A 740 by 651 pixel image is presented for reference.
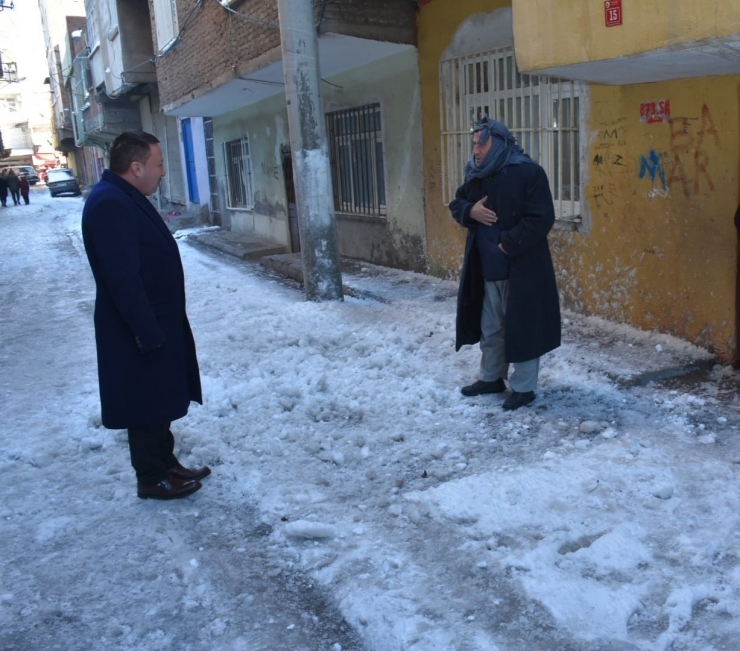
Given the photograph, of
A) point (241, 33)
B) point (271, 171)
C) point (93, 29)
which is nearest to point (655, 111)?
point (241, 33)

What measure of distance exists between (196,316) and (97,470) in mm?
3673

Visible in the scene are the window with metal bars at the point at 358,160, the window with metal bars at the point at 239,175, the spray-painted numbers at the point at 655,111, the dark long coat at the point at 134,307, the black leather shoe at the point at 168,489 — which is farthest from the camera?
the window with metal bars at the point at 239,175

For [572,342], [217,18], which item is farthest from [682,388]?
[217,18]

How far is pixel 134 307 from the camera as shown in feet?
10.1

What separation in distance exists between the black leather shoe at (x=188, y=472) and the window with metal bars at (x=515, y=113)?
402cm

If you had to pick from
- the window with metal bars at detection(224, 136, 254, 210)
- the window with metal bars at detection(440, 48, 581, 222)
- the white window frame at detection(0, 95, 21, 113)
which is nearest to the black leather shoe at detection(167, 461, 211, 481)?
the window with metal bars at detection(440, 48, 581, 222)

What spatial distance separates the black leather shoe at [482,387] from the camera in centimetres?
458

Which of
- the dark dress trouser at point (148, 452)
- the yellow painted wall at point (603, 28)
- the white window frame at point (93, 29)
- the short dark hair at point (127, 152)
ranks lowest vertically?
the dark dress trouser at point (148, 452)

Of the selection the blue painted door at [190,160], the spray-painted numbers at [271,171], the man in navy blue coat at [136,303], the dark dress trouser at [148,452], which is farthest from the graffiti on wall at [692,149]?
the blue painted door at [190,160]

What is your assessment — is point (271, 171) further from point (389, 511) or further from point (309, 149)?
point (389, 511)

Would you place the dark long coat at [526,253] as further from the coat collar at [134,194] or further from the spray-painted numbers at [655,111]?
the coat collar at [134,194]

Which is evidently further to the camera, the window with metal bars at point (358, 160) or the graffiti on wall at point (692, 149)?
the window with metal bars at point (358, 160)

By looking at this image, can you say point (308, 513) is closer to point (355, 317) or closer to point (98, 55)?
point (355, 317)

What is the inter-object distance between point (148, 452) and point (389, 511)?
3.84 ft
